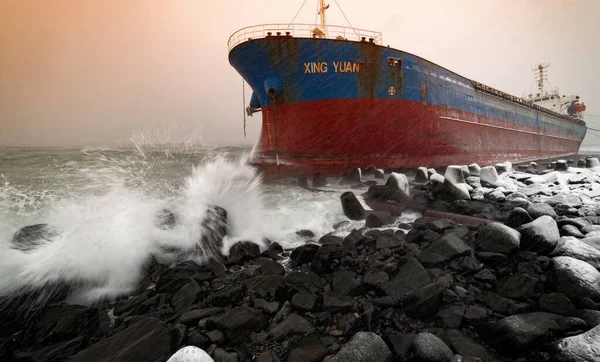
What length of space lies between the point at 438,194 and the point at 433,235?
3.22 m

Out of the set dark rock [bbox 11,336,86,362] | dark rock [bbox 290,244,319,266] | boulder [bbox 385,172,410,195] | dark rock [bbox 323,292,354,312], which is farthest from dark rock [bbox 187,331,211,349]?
boulder [bbox 385,172,410,195]

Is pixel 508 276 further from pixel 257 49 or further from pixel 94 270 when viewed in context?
pixel 257 49

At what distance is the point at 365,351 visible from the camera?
184 cm

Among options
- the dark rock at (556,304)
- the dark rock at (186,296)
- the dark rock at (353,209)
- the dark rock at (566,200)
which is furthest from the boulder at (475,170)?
the dark rock at (186,296)

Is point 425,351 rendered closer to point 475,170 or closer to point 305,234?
point 305,234

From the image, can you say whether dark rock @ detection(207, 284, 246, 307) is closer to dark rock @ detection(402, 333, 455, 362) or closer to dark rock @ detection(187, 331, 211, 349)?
dark rock @ detection(187, 331, 211, 349)

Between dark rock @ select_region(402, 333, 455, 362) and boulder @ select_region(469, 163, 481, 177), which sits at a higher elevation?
boulder @ select_region(469, 163, 481, 177)

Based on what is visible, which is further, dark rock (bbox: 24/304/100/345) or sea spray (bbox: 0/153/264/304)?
sea spray (bbox: 0/153/264/304)

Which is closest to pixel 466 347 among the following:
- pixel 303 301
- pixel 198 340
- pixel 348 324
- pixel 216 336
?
pixel 348 324

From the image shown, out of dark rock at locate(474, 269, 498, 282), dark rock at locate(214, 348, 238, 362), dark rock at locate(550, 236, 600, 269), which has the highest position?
dark rock at locate(550, 236, 600, 269)

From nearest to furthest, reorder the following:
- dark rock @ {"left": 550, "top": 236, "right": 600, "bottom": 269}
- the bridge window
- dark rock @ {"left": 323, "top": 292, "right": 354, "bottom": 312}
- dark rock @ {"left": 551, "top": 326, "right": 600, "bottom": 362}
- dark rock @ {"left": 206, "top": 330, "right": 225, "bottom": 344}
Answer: dark rock @ {"left": 551, "top": 326, "right": 600, "bottom": 362}, dark rock @ {"left": 206, "top": 330, "right": 225, "bottom": 344}, dark rock @ {"left": 323, "top": 292, "right": 354, "bottom": 312}, dark rock @ {"left": 550, "top": 236, "right": 600, "bottom": 269}, the bridge window

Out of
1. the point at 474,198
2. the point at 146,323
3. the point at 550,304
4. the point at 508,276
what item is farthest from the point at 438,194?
the point at 146,323

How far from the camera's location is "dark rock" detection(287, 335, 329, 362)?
76.5 inches

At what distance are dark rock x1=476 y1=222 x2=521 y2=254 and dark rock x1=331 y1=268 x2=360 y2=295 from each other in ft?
6.58
